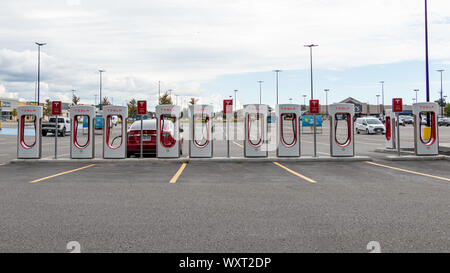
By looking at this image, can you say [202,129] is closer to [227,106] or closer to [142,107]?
[227,106]

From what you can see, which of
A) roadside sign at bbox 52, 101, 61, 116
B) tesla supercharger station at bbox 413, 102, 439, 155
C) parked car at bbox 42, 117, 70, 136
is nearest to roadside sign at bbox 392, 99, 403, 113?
tesla supercharger station at bbox 413, 102, 439, 155

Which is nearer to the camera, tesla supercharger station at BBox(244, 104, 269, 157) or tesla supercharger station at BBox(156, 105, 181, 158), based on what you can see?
tesla supercharger station at BBox(156, 105, 181, 158)

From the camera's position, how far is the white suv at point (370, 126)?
3359 cm

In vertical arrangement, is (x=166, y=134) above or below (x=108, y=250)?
above

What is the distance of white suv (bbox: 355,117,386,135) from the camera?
33.6m

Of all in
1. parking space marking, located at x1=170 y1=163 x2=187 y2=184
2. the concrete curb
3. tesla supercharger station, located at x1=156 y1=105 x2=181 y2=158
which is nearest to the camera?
parking space marking, located at x1=170 y1=163 x2=187 y2=184

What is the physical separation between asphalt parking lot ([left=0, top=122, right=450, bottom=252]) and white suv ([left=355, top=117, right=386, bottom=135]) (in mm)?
24410

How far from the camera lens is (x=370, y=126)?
3388cm

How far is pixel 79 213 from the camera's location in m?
5.57

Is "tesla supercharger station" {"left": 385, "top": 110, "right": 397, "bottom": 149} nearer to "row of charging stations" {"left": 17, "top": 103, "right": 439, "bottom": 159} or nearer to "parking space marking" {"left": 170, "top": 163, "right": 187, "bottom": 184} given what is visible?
"row of charging stations" {"left": 17, "top": 103, "right": 439, "bottom": 159}

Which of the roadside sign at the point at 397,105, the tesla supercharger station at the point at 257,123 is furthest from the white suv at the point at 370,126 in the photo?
the tesla supercharger station at the point at 257,123
